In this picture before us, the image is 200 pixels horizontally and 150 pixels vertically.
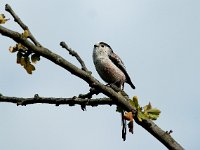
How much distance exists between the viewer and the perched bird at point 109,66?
10.3m

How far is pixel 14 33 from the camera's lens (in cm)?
295

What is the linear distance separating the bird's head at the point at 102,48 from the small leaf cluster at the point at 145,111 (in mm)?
7231

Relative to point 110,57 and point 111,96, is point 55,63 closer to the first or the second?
point 111,96

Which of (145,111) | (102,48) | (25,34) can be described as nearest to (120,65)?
(102,48)

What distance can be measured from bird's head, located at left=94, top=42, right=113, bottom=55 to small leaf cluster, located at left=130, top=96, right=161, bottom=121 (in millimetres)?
7231

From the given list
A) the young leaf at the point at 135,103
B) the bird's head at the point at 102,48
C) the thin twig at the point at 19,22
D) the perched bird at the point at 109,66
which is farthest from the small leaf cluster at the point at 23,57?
the bird's head at the point at 102,48

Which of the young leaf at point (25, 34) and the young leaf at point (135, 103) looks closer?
the young leaf at point (25, 34)

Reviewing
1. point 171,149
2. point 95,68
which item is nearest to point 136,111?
point 171,149

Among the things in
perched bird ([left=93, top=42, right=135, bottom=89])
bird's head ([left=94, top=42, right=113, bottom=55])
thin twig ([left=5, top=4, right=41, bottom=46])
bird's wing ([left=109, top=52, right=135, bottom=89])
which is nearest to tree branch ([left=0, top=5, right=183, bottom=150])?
thin twig ([left=5, top=4, right=41, bottom=46])

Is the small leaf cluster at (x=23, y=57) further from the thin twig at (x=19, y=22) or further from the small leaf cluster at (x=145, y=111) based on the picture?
the small leaf cluster at (x=145, y=111)

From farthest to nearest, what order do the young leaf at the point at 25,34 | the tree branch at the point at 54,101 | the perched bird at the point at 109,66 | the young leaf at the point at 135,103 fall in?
the perched bird at the point at 109,66, the young leaf at the point at 135,103, the tree branch at the point at 54,101, the young leaf at the point at 25,34

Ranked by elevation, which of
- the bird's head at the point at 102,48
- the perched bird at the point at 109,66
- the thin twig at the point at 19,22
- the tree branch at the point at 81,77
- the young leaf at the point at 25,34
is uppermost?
the bird's head at the point at 102,48

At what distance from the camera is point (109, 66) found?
10.4 meters

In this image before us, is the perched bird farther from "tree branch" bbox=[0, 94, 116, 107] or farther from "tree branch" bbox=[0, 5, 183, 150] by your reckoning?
"tree branch" bbox=[0, 5, 183, 150]
